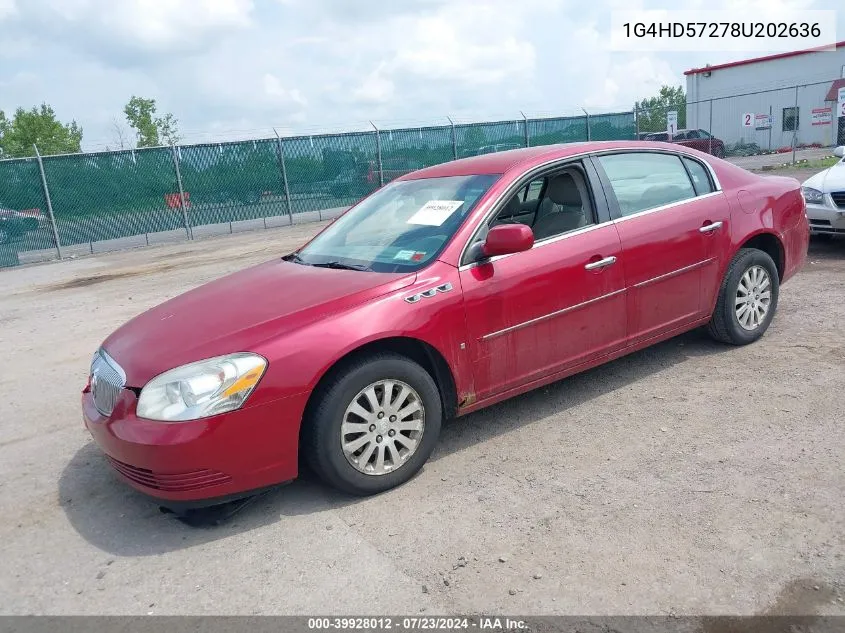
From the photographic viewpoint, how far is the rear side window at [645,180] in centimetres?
459

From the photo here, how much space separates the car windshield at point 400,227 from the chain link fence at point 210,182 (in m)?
14.2

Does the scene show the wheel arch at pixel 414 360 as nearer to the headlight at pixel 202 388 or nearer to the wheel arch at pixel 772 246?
the headlight at pixel 202 388

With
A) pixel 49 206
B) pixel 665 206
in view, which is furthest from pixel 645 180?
pixel 49 206

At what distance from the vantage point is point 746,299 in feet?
17.0

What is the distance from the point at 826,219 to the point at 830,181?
46 cm

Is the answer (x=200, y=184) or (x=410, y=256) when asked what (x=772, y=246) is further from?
(x=200, y=184)

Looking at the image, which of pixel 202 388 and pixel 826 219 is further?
pixel 826 219

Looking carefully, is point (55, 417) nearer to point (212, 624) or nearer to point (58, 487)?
point (58, 487)

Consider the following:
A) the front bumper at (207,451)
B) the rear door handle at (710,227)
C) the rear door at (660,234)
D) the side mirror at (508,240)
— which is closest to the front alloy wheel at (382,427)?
the front bumper at (207,451)

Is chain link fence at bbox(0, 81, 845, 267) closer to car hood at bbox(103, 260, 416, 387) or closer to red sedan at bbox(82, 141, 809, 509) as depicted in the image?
red sedan at bbox(82, 141, 809, 509)

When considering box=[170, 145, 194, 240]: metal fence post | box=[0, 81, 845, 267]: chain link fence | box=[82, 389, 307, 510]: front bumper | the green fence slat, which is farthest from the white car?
the green fence slat

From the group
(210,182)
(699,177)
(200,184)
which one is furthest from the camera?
(210,182)

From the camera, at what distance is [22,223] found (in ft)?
52.8

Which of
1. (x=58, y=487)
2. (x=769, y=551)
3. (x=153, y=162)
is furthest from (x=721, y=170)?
(x=153, y=162)
